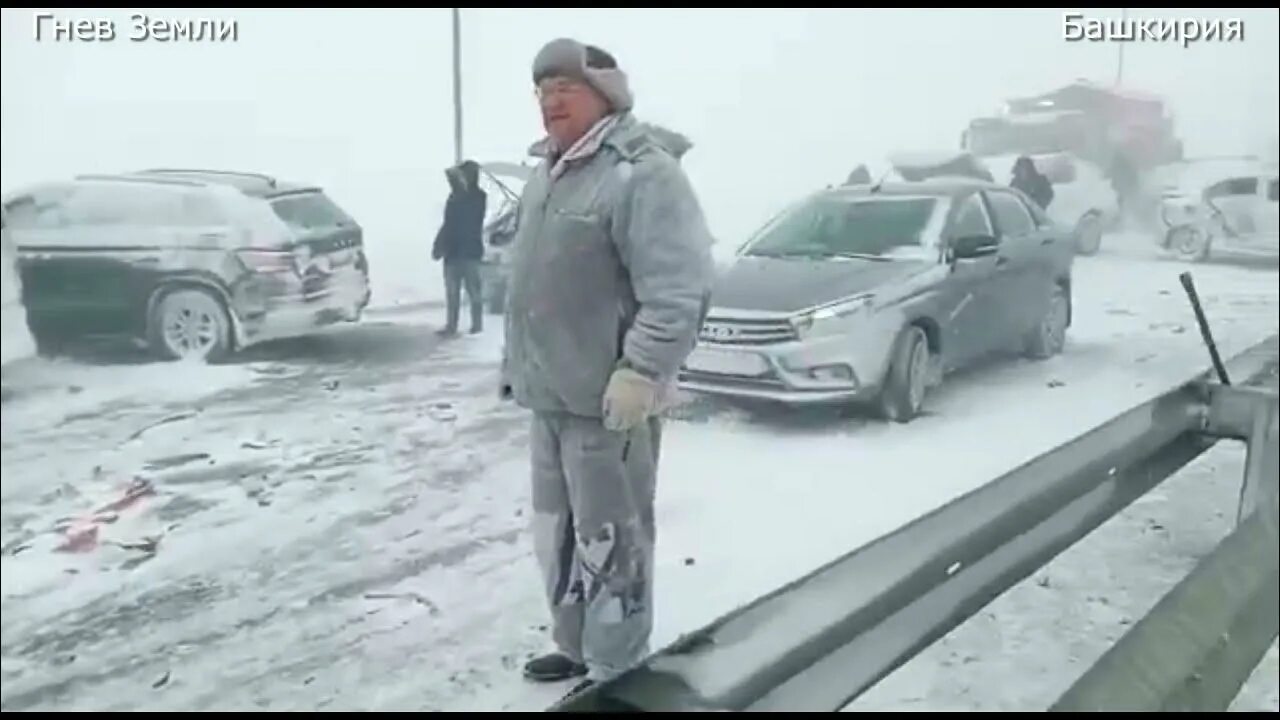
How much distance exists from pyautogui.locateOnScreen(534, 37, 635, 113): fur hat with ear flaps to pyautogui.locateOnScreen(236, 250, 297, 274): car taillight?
1.17 ft

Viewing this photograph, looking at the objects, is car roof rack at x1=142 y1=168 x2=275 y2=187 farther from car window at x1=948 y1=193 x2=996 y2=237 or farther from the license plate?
car window at x1=948 y1=193 x2=996 y2=237

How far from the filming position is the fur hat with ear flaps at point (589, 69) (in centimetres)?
122

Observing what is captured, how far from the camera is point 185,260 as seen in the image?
1.24m

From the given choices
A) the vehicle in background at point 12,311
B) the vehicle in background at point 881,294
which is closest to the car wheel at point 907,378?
the vehicle in background at point 881,294

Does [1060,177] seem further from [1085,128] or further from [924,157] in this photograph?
[924,157]

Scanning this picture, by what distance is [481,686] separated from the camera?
4.62ft

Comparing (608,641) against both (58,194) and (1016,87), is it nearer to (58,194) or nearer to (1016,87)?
(58,194)

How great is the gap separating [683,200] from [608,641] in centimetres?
55

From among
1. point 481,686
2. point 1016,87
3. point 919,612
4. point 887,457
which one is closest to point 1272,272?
point 1016,87

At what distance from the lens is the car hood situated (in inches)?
63.1

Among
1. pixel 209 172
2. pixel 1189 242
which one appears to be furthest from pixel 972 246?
pixel 209 172

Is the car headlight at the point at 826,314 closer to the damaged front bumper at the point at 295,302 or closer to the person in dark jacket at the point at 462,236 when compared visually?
the person in dark jacket at the point at 462,236

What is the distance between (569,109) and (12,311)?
23.0 inches

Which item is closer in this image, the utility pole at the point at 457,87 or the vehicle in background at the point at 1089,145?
the utility pole at the point at 457,87
